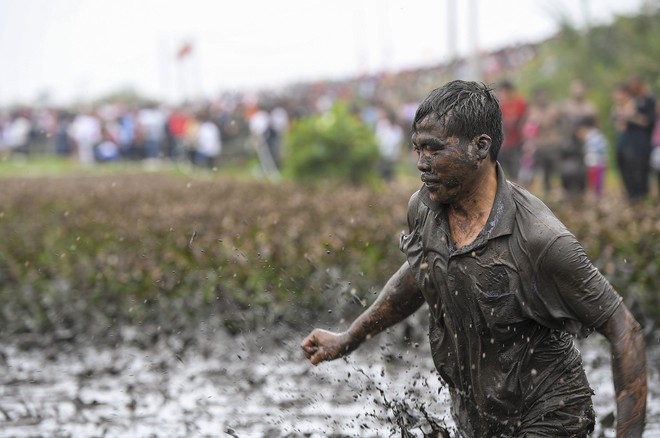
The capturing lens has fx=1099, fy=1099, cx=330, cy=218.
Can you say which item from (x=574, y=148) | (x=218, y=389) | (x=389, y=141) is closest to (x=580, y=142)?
(x=574, y=148)

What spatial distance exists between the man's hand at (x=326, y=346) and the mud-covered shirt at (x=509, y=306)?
0.42m

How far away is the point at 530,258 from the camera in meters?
3.46

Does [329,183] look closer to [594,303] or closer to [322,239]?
[322,239]

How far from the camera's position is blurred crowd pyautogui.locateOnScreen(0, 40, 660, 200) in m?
14.1

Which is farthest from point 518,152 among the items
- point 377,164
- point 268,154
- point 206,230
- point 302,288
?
point 268,154

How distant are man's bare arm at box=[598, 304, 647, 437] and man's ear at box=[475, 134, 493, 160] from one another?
0.68m

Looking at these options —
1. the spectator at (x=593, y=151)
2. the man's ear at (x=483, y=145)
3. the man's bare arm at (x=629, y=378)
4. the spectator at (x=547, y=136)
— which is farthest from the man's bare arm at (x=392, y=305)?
the spectator at (x=547, y=136)

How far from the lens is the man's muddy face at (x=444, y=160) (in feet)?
11.4

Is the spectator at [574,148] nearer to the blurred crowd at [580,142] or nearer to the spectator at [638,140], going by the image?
the blurred crowd at [580,142]

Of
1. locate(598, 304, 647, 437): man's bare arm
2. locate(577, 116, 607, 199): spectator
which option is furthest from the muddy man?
locate(577, 116, 607, 199): spectator

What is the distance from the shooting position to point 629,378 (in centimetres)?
337

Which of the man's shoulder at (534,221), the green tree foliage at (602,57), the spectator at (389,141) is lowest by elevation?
the spectator at (389,141)

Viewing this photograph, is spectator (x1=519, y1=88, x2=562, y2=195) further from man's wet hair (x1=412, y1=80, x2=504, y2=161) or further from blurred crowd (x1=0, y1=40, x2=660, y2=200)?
man's wet hair (x1=412, y1=80, x2=504, y2=161)

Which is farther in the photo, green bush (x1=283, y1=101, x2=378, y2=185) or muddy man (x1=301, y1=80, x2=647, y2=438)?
green bush (x1=283, y1=101, x2=378, y2=185)
